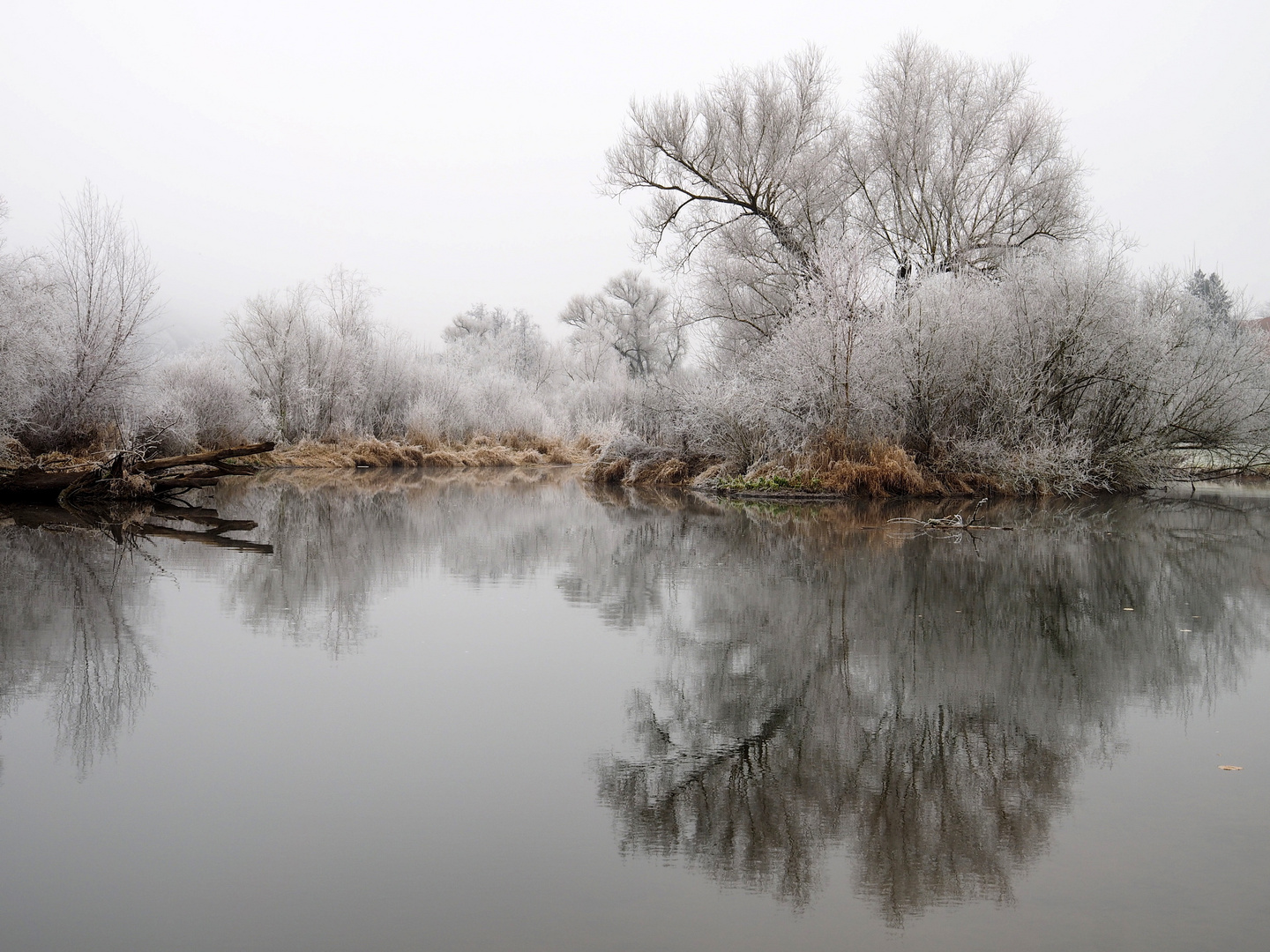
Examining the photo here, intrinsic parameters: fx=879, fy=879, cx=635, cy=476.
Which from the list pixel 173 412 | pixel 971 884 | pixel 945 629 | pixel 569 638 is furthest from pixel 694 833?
pixel 173 412

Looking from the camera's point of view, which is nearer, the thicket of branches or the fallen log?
the fallen log

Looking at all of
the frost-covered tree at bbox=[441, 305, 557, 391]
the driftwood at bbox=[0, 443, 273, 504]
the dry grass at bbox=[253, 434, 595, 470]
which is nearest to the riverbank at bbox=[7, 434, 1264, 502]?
the driftwood at bbox=[0, 443, 273, 504]

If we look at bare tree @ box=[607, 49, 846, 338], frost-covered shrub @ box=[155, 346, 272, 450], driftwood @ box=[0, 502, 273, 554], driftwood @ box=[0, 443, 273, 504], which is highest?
bare tree @ box=[607, 49, 846, 338]

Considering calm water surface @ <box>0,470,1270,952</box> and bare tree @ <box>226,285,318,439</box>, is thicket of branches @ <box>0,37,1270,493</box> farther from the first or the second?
calm water surface @ <box>0,470,1270,952</box>

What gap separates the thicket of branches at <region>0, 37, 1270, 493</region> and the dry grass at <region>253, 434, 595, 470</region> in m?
1.30

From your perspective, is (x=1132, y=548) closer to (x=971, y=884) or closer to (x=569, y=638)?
(x=569, y=638)

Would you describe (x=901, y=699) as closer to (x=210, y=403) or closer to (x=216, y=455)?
(x=216, y=455)

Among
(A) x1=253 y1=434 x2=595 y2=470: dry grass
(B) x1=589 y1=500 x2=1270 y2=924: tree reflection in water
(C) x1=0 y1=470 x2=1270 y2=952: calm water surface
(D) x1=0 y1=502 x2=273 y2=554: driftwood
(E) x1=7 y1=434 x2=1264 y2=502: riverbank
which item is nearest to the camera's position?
(C) x1=0 y1=470 x2=1270 y2=952: calm water surface

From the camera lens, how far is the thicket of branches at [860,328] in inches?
745

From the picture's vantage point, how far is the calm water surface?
2.58m

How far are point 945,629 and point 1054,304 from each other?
1588cm

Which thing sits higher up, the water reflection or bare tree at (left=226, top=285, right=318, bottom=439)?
bare tree at (left=226, top=285, right=318, bottom=439)

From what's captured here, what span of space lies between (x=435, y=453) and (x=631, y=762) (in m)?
34.2

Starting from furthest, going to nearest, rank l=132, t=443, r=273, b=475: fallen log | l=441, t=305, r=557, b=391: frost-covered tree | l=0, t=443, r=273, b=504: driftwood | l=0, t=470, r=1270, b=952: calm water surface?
l=441, t=305, r=557, b=391: frost-covered tree, l=0, t=443, r=273, b=504: driftwood, l=132, t=443, r=273, b=475: fallen log, l=0, t=470, r=1270, b=952: calm water surface
